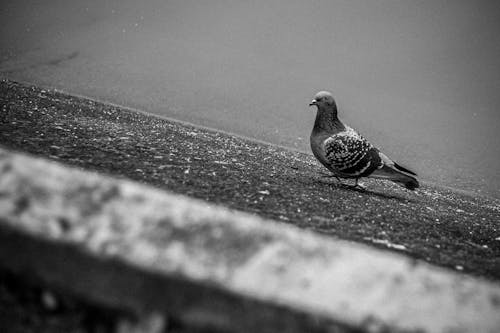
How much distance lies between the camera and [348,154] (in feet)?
12.5

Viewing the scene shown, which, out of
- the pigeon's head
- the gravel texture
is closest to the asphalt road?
the gravel texture

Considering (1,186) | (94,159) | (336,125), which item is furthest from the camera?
(336,125)

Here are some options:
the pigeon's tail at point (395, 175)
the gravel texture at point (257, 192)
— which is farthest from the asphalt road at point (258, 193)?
the pigeon's tail at point (395, 175)

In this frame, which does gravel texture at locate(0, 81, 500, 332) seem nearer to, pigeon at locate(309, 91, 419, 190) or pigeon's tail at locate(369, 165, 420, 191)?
pigeon at locate(309, 91, 419, 190)

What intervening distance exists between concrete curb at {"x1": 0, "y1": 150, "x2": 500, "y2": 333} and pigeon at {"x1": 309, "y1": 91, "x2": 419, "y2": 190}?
3151 mm

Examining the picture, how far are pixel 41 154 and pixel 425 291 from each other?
2621mm

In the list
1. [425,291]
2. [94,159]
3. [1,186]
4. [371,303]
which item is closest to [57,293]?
[1,186]

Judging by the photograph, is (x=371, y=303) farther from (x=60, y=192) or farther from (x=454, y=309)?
(x=60, y=192)

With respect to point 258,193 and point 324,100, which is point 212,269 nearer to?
point 258,193

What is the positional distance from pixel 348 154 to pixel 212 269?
133 inches

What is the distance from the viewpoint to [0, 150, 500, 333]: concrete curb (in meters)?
0.65

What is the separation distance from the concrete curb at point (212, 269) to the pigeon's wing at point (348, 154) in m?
3.13

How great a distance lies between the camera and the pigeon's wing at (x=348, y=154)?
3.83 metres

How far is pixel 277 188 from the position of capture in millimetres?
2984
